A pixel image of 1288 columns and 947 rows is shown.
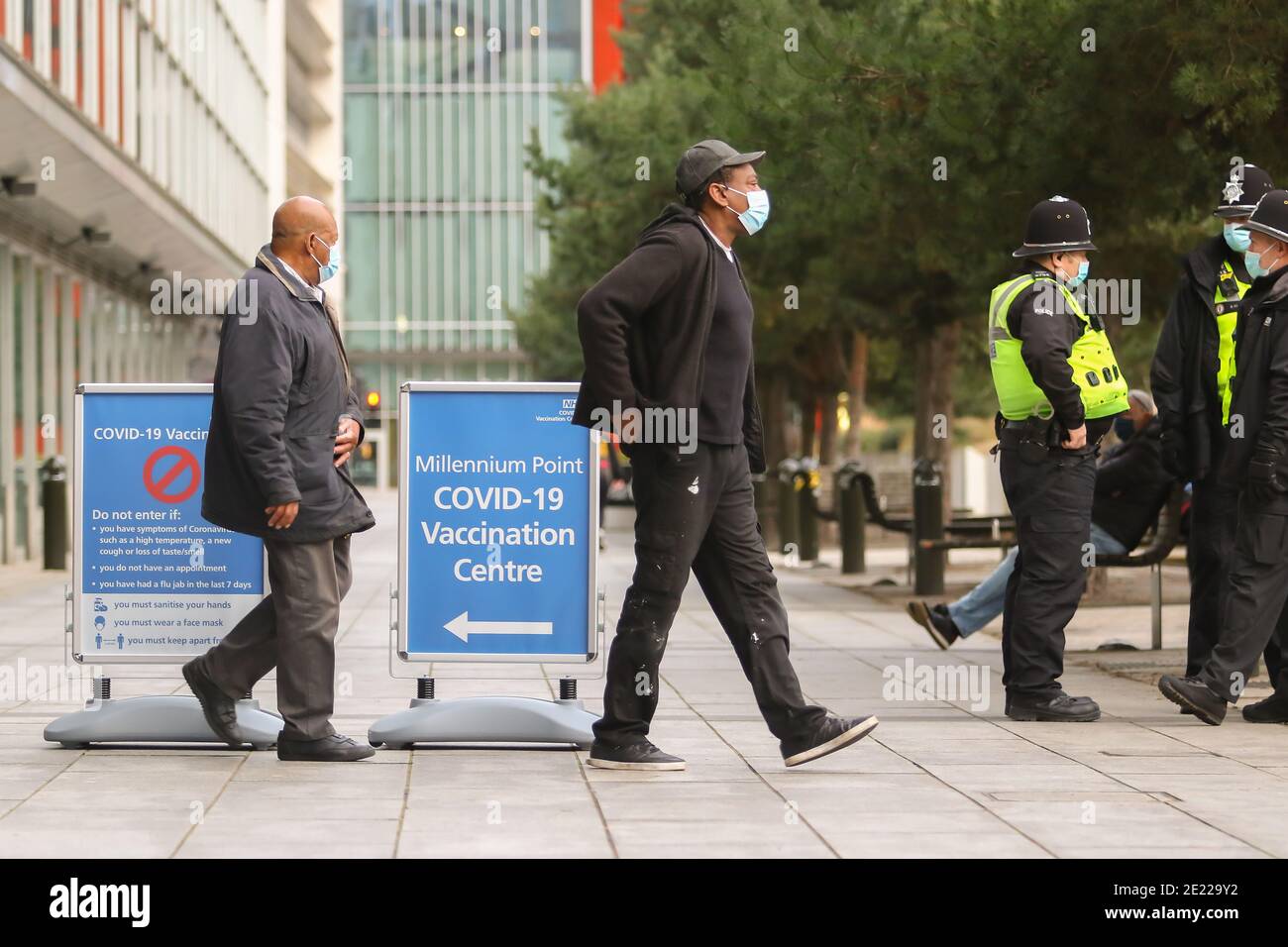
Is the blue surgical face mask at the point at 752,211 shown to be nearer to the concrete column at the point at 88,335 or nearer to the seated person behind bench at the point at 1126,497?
the seated person behind bench at the point at 1126,497

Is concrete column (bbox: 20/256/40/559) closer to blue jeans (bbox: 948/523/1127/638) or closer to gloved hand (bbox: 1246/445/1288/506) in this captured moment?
blue jeans (bbox: 948/523/1127/638)

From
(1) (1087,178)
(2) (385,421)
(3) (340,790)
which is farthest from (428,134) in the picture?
(3) (340,790)

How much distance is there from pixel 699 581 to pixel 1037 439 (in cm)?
203

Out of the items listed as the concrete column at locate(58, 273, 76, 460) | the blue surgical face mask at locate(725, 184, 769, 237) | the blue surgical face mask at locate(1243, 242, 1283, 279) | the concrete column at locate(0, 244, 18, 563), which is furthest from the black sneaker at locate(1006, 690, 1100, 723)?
the concrete column at locate(58, 273, 76, 460)

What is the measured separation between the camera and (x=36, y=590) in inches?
660

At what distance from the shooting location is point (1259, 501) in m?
7.71

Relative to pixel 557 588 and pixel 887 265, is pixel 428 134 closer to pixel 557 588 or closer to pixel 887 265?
pixel 887 265

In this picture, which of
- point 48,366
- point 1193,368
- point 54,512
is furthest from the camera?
point 48,366

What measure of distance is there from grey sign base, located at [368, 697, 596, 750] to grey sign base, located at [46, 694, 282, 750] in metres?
0.41

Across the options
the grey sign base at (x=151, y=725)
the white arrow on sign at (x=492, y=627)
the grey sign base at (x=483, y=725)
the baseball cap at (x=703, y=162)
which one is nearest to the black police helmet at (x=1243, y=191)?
the baseball cap at (x=703, y=162)

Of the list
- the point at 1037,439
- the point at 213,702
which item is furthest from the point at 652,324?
the point at 1037,439

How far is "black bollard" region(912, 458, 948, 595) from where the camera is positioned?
15.3 m

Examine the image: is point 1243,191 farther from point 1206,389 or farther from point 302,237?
point 302,237
